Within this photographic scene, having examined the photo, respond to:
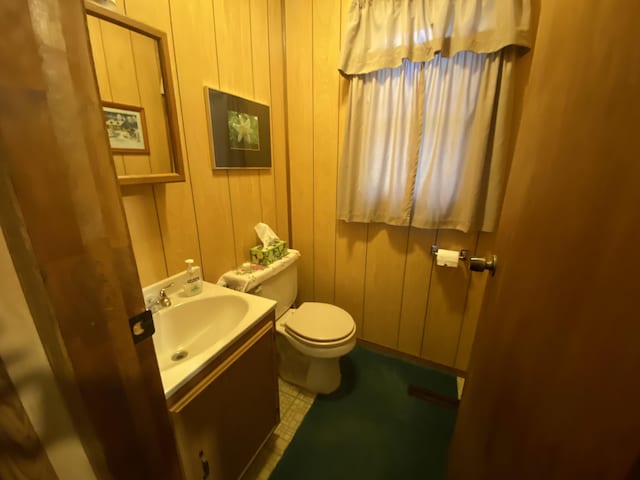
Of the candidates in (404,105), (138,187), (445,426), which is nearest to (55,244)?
(138,187)

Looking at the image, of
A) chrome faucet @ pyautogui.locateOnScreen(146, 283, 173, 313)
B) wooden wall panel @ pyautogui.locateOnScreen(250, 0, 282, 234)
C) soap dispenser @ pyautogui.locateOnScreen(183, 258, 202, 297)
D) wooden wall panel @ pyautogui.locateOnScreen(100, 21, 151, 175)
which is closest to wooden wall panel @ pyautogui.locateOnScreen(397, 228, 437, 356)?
wooden wall panel @ pyautogui.locateOnScreen(250, 0, 282, 234)

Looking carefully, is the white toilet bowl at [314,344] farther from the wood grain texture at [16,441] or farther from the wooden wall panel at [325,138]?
the wood grain texture at [16,441]

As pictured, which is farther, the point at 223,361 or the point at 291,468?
the point at 291,468

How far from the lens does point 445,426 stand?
1.44 m

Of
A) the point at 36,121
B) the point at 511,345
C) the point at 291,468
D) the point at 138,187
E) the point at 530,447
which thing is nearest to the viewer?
the point at 36,121

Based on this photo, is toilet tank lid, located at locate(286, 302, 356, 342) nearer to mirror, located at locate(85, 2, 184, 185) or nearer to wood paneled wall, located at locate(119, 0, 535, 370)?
wood paneled wall, located at locate(119, 0, 535, 370)

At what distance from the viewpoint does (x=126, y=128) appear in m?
0.96

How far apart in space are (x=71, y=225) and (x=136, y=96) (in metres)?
0.88

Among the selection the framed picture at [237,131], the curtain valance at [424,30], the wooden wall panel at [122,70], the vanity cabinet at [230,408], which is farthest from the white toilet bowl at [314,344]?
the curtain valance at [424,30]

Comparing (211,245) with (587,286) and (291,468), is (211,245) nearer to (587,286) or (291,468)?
(291,468)

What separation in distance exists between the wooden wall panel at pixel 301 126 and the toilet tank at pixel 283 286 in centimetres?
29

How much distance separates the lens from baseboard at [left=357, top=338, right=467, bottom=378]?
5.89ft

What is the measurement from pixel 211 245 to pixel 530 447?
1379 millimetres

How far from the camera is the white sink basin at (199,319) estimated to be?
105cm
